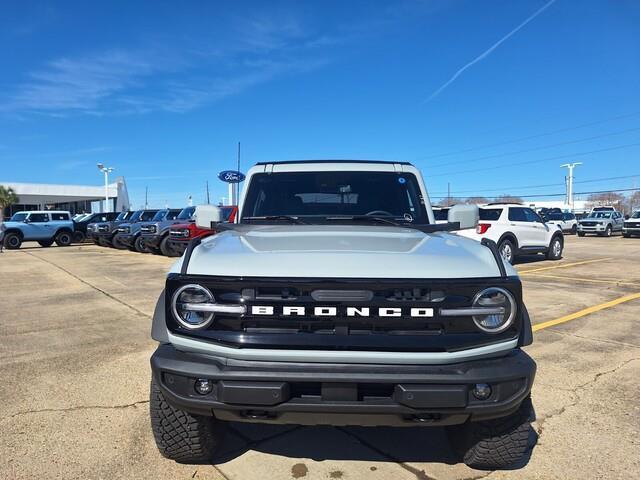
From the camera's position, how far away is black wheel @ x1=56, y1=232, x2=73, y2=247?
75.7ft

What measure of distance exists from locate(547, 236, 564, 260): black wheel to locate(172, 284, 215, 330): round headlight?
14.4 m

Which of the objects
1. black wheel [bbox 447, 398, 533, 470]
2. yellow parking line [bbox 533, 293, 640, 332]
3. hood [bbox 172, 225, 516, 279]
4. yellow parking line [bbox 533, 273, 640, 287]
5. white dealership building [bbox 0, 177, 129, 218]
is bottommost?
yellow parking line [bbox 533, 293, 640, 332]

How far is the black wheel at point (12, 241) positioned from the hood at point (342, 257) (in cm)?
2279

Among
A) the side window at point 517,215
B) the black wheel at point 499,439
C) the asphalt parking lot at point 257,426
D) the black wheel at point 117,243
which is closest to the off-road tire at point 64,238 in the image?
the black wheel at point 117,243

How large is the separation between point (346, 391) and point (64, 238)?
2447 centimetres

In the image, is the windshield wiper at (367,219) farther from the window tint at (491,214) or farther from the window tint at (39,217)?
the window tint at (39,217)

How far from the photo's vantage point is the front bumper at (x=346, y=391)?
216 centimetres

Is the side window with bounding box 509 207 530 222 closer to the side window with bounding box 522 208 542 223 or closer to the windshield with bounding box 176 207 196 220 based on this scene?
the side window with bounding box 522 208 542 223

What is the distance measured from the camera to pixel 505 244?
43.3ft

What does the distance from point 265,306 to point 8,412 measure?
2555 millimetres

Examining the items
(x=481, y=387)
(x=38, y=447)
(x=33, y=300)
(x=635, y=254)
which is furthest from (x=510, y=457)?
(x=635, y=254)

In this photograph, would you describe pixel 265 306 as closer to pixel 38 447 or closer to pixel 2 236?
pixel 38 447

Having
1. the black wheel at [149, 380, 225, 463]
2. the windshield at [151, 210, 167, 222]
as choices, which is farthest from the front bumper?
the windshield at [151, 210, 167, 222]

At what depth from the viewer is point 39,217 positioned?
2259 centimetres
